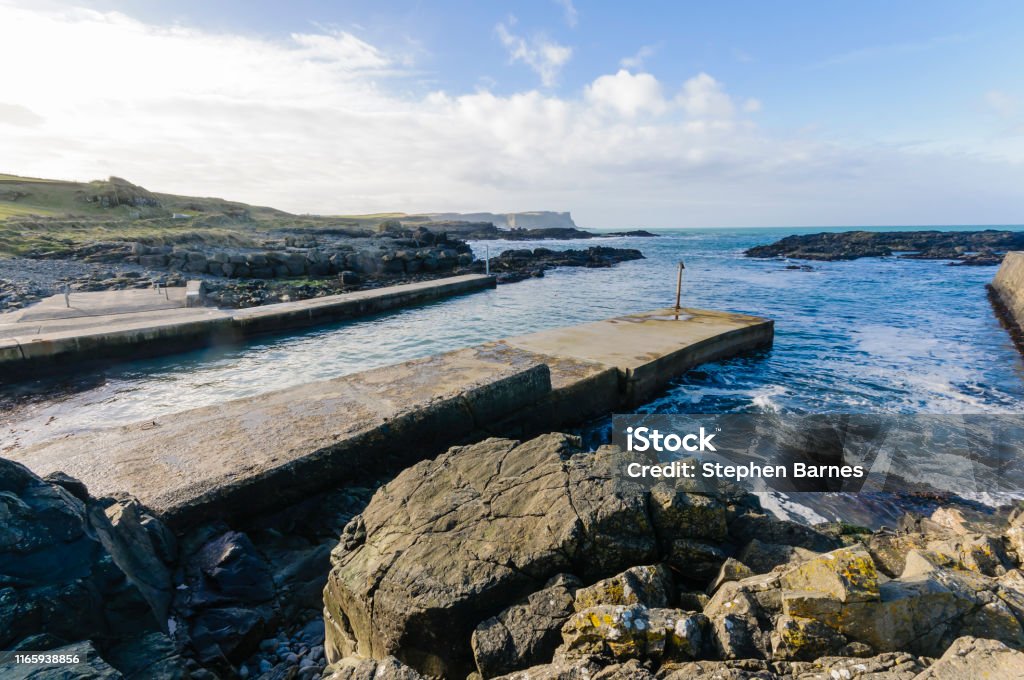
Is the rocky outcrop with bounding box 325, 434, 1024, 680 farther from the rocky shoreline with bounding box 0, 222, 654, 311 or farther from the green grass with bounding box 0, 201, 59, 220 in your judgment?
the green grass with bounding box 0, 201, 59, 220

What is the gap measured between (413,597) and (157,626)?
1506 mm

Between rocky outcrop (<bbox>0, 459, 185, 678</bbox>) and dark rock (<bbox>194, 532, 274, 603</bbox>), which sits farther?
dark rock (<bbox>194, 532, 274, 603</bbox>)

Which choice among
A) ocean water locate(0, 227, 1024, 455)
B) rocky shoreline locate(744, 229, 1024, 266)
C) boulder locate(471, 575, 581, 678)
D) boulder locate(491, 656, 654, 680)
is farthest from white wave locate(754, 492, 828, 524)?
rocky shoreline locate(744, 229, 1024, 266)

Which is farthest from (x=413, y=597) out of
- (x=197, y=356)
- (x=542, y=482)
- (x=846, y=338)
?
(x=846, y=338)

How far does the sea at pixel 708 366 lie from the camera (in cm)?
809

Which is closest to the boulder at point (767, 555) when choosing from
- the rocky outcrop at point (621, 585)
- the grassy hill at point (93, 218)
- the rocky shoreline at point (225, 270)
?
the rocky outcrop at point (621, 585)

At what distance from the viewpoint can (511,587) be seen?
281 cm

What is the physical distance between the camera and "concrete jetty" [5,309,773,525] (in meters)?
4.21

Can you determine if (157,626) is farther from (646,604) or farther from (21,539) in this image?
(646,604)

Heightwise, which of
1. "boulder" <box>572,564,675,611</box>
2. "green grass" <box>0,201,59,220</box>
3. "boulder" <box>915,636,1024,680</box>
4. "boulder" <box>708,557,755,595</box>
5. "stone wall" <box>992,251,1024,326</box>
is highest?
"green grass" <box>0,201,59,220</box>

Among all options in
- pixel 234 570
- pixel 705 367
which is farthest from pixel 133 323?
pixel 705 367

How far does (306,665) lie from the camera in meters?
3.23

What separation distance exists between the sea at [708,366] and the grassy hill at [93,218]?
2107 cm

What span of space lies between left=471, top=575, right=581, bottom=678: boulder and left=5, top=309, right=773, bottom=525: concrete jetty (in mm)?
2695
